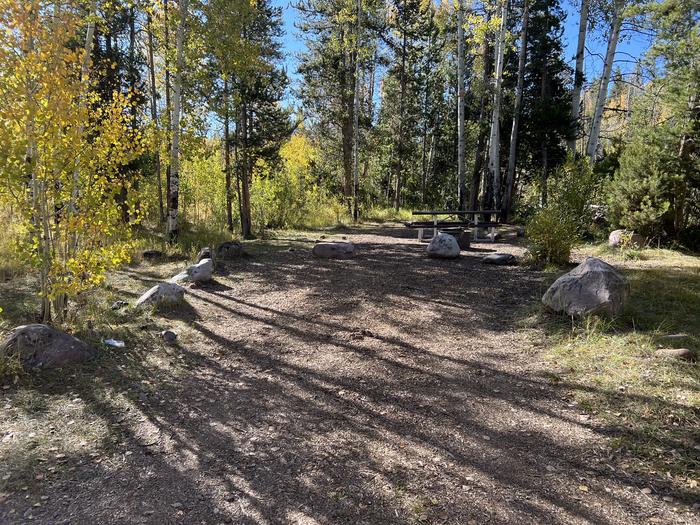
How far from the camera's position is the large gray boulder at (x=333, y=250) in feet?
31.0

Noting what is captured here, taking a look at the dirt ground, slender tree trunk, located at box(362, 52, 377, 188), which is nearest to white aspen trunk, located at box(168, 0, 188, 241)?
the dirt ground

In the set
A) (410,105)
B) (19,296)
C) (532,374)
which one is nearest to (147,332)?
(19,296)

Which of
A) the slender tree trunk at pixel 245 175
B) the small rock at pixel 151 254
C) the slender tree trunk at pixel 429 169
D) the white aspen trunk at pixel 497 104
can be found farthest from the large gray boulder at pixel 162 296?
the slender tree trunk at pixel 429 169

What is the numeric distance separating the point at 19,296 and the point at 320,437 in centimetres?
544

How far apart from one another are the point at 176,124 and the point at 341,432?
837 centimetres

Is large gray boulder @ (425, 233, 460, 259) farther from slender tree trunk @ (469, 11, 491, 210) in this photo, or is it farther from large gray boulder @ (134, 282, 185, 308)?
slender tree trunk @ (469, 11, 491, 210)

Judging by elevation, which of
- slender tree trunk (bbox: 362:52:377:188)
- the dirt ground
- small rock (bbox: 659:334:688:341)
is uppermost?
slender tree trunk (bbox: 362:52:377:188)

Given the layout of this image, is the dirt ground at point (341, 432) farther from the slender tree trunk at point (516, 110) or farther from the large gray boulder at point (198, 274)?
the slender tree trunk at point (516, 110)

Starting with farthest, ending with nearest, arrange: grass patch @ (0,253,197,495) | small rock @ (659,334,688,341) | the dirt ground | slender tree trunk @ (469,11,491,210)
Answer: slender tree trunk @ (469,11,491,210), small rock @ (659,334,688,341), grass patch @ (0,253,197,495), the dirt ground

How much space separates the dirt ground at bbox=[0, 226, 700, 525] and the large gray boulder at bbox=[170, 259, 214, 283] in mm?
1475

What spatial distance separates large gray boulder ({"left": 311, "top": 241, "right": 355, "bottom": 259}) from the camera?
31.0 ft

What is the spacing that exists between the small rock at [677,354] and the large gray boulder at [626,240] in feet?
16.5

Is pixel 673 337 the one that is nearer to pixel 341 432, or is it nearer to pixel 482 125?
pixel 341 432

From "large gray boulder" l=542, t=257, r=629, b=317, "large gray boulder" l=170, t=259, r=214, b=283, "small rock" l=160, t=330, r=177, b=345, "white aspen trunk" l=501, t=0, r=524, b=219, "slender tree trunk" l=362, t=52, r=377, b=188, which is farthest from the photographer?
"slender tree trunk" l=362, t=52, r=377, b=188
